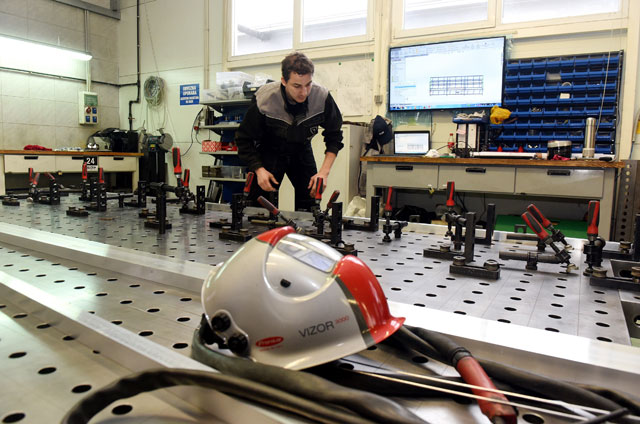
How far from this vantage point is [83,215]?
6.35ft

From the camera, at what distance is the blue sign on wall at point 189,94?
6069 mm

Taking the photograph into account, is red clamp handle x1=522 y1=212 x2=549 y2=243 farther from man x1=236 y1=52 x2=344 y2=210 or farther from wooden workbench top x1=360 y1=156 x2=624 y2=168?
wooden workbench top x1=360 y1=156 x2=624 y2=168

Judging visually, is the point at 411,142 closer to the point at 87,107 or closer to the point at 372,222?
the point at 372,222

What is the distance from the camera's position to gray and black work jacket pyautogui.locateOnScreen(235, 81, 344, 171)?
7.77ft

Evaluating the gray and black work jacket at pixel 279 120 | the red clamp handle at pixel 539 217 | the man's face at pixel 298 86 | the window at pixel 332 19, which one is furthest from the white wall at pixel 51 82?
the red clamp handle at pixel 539 217

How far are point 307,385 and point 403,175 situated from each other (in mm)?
3500

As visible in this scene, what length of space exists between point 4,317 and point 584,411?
2.89ft

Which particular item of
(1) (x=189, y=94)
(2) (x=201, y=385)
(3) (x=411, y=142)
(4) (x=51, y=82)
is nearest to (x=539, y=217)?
(2) (x=201, y=385)

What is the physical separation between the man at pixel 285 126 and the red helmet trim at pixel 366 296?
5.34 ft

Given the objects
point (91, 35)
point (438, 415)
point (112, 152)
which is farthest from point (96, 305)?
point (91, 35)

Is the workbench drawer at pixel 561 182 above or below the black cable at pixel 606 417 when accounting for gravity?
Answer: above

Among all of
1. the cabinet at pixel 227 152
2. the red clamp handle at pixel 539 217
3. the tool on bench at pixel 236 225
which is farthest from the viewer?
the cabinet at pixel 227 152

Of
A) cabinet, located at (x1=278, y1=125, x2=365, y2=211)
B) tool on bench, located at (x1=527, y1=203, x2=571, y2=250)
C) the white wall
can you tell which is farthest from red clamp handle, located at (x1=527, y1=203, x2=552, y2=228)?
the white wall

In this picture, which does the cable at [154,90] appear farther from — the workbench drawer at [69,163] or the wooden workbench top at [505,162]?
the wooden workbench top at [505,162]
